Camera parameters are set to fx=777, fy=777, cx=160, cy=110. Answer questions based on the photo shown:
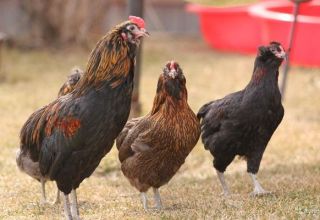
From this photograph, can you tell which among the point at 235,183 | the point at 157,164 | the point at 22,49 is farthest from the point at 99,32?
the point at 157,164

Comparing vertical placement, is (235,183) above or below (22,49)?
above

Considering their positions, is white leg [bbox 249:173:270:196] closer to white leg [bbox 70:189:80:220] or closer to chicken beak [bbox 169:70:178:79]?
chicken beak [bbox 169:70:178:79]

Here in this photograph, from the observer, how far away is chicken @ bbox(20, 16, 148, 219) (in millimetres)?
6180

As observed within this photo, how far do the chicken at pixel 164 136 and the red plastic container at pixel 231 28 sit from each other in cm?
1140

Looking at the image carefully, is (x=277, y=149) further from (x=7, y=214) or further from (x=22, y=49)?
(x=22, y=49)

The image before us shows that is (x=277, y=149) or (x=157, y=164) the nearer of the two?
(x=157, y=164)

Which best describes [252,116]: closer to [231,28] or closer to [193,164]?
[193,164]

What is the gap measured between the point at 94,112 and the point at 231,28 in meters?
13.1

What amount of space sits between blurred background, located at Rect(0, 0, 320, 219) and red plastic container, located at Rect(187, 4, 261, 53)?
0.03 meters

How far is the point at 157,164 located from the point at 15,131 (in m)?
4.55

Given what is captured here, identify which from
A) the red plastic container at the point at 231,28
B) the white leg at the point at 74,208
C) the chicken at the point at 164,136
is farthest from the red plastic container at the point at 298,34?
the white leg at the point at 74,208

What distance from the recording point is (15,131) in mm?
11211

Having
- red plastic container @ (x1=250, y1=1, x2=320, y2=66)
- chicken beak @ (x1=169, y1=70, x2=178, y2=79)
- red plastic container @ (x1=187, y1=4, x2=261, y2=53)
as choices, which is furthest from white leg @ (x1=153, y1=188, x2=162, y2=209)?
red plastic container @ (x1=187, y1=4, x2=261, y2=53)

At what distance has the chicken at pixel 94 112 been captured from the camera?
20.3 ft
